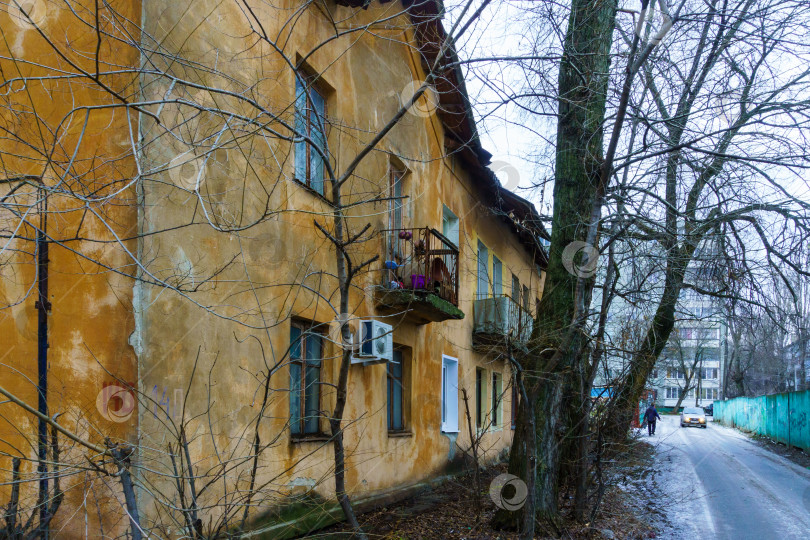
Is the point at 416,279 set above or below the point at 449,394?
above

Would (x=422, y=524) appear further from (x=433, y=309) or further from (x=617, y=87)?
(x=617, y=87)

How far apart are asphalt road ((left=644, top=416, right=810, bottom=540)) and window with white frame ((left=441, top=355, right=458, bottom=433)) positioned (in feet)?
13.3

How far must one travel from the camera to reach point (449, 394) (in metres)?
13.8

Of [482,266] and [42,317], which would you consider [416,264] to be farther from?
[42,317]

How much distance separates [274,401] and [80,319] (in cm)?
219

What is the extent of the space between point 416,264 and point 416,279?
0.81 metres

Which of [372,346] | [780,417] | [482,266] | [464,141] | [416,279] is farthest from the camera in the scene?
[780,417]

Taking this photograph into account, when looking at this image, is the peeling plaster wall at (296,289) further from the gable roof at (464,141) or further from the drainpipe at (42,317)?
the drainpipe at (42,317)

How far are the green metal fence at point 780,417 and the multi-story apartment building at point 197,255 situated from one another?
1830 centimetres

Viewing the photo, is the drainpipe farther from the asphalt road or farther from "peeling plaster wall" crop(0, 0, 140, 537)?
the asphalt road

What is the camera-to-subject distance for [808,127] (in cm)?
686

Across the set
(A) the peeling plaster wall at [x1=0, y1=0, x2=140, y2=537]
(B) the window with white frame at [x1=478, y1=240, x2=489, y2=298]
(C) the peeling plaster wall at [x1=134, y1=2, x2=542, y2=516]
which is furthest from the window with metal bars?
(B) the window with white frame at [x1=478, y1=240, x2=489, y2=298]

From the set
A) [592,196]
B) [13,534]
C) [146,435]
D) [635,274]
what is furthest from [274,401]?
[635,274]

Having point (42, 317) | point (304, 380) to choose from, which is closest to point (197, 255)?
point (42, 317)
